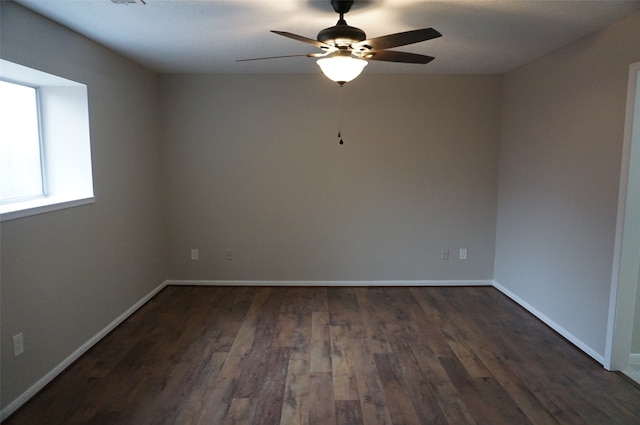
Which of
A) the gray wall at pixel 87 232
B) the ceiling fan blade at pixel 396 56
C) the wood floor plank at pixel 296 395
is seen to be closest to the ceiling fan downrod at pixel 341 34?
the ceiling fan blade at pixel 396 56

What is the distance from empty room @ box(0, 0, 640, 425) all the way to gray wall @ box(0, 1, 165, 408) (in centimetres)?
2

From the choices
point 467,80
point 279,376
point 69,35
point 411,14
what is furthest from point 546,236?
point 69,35

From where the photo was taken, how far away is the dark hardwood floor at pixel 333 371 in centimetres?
226

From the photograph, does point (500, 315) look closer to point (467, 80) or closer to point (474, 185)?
point (474, 185)

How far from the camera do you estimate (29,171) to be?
281 cm

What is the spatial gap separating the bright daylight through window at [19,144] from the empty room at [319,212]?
14mm

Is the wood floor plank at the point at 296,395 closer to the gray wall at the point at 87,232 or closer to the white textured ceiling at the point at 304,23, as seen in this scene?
the gray wall at the point at 87,232

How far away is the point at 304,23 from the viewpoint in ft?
8.52

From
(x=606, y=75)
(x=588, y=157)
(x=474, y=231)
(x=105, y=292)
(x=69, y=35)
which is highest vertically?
(x=69, y=35)

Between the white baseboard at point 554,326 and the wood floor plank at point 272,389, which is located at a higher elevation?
the white baseboard at point 554,326

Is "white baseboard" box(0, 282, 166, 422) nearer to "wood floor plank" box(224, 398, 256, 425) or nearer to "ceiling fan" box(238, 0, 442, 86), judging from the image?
"wood floor plank" box(224, 398, 256, 425)

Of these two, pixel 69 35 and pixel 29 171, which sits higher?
pixel 69 35

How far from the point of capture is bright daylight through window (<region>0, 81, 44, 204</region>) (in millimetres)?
2562

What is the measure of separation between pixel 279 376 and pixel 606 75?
3138mm
